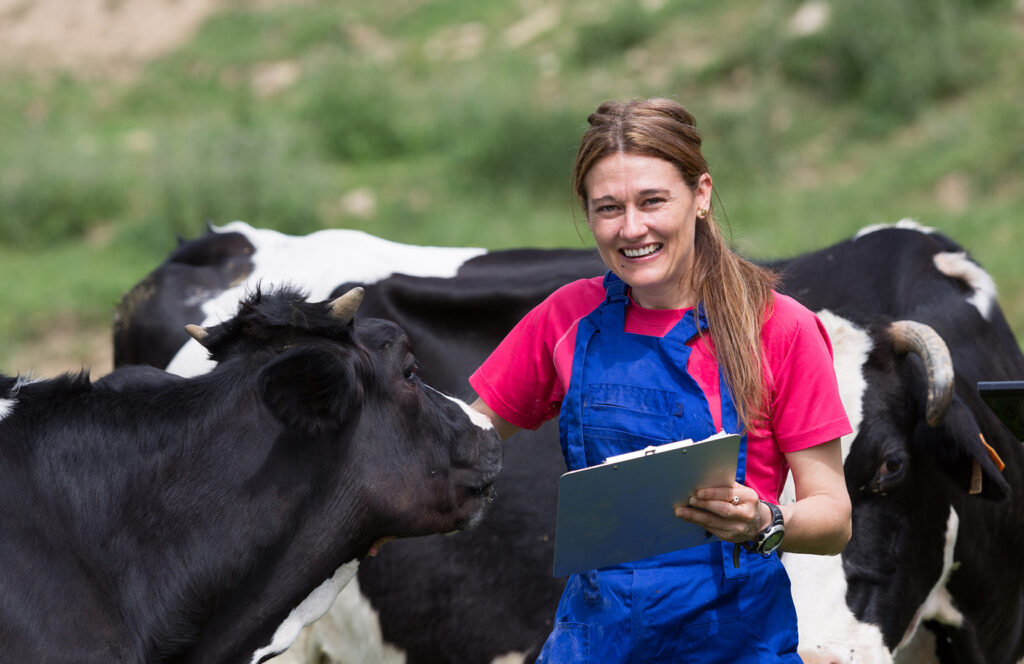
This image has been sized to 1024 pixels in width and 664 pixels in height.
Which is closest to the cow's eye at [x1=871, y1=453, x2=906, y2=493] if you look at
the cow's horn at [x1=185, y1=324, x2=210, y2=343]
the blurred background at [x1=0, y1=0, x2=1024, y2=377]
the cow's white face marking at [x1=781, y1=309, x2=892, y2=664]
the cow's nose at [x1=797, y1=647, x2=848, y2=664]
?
the cow's white face marking at [x1=781, y1=309, x2=892, y2=664]

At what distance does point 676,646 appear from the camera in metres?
2.79

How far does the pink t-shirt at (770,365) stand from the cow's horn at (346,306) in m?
0.44

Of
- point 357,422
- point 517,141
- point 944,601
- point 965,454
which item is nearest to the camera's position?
point 357,422

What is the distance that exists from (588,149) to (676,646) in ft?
3.71

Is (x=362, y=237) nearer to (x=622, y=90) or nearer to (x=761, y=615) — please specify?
(x=761, y=615)

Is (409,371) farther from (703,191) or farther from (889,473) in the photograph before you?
(889,473)

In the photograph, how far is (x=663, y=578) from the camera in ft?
9.12

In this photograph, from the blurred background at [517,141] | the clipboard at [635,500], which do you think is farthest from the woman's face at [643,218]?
the blurred background at [517,141]

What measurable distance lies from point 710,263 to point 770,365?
10.9 inches

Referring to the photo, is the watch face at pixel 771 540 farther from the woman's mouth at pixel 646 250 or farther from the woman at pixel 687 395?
the woman's mouth at pixel 646 250

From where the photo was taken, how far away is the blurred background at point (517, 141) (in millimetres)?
11602

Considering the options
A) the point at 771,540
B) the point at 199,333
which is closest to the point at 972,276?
the point at 771,540

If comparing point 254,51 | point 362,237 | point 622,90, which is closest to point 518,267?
point 362,237

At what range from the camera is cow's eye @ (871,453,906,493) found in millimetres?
4160
